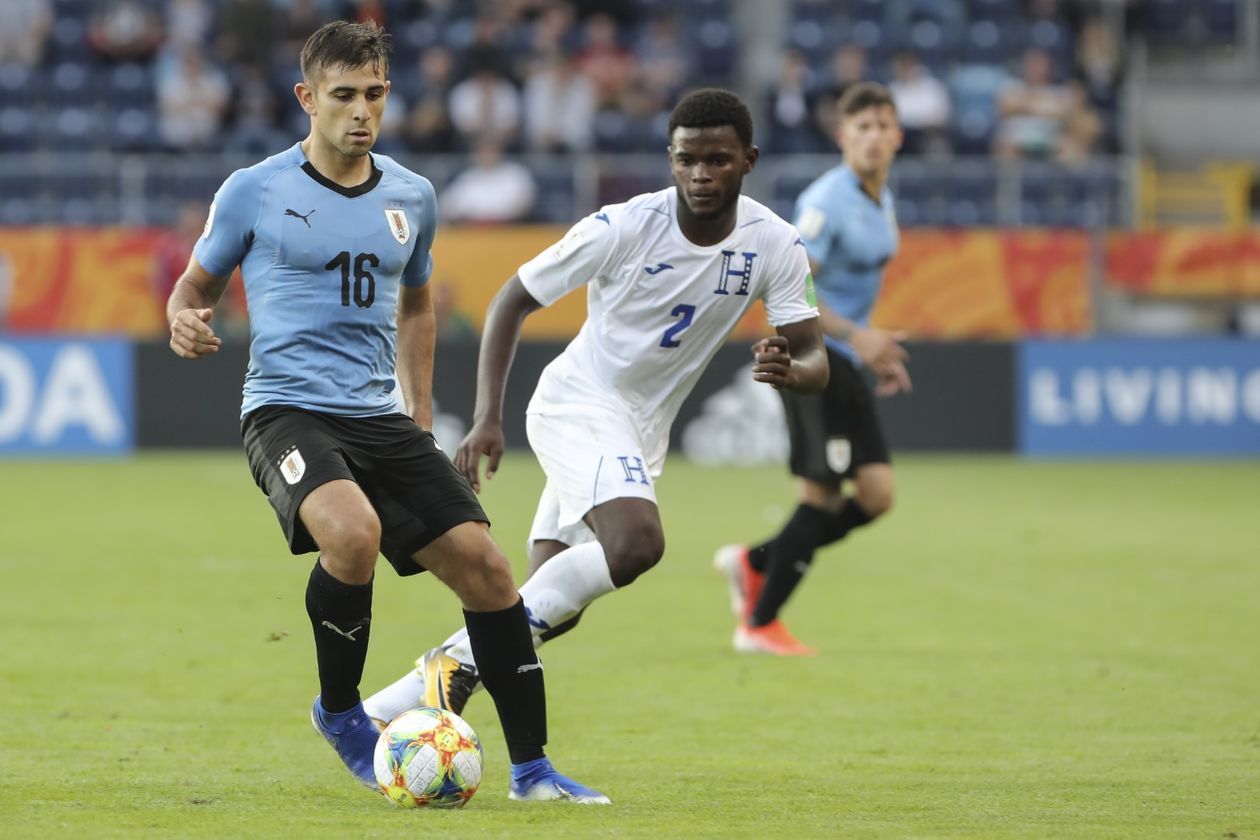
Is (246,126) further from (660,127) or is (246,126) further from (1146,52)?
(1146,52)

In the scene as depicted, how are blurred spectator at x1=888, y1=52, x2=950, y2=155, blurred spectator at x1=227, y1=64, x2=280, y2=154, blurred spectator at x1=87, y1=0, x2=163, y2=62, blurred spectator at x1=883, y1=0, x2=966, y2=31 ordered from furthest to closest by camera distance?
blurred spectator at x1=883, y1=0, x2=966, y2=31, blurred spectator at x1=87, y1=0, x2=163, y2=62, blurred spectator at x1=888, y1=52, x2=950, y2=155, blurred spectator at x1=227, y1=64, x2=280, y2=154

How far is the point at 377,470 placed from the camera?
560cm

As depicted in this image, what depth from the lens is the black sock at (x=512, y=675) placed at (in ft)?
18.2

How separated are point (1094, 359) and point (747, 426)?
12.1 feet

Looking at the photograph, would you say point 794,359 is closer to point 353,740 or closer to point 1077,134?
point 353,740

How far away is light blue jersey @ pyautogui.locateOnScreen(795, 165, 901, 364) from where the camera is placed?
29.3 feet

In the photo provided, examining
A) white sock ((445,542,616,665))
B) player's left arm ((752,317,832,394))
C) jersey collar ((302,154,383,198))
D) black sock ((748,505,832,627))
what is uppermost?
jersey collar ((302,154,383,198))

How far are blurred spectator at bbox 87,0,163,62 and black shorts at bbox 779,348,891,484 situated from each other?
1567 centimetres

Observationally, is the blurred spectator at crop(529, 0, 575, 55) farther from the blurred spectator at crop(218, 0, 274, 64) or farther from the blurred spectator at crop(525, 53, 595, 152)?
the blurred spectator at crop(218, 0, 274, 64)

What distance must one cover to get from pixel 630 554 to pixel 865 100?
373 cm

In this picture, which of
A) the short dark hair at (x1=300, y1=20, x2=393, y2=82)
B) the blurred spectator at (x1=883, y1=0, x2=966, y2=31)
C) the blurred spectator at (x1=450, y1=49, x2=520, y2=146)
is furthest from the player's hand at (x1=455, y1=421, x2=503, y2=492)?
the blurred spectator at (x1=883, y1=0, x2=966, y2=31)

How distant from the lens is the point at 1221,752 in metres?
6.51

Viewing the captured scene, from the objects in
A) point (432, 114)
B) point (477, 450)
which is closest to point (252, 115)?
point (432, 114)

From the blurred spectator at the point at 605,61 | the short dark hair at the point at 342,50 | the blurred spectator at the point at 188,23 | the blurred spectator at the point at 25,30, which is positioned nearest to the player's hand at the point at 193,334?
the short dark hair at the point at 342,50
